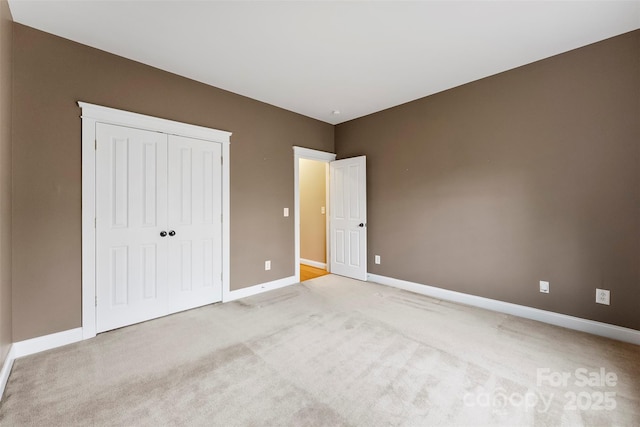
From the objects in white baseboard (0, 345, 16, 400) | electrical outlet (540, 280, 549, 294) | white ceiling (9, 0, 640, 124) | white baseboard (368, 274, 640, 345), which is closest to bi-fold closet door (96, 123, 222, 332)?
white baseboard (0, 345, 16, 400)

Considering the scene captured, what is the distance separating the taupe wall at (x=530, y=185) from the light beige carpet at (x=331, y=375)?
0.52 meters

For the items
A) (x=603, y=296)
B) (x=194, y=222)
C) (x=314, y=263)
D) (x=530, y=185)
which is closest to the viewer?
(x=603, y=296)

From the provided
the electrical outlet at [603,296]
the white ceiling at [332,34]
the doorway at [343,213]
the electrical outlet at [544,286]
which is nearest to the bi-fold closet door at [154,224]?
the white ceiling at [332,34]

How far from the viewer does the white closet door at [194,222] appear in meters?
3.02

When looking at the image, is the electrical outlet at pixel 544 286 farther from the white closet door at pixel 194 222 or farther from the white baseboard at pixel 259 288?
the white closet door at pixel 194 222

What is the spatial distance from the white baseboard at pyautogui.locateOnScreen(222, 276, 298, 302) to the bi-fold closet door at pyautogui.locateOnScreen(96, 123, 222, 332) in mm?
153

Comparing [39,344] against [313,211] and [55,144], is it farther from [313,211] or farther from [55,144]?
[313,211]

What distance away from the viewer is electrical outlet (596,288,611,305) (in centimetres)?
245

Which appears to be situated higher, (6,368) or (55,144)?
(55,144)

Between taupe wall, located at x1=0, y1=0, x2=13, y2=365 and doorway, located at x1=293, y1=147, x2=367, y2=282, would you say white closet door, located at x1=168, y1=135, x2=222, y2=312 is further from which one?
doorway, located at x1=293, y1=147, x2=367, y2=282

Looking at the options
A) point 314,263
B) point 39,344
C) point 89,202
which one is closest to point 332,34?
point 89,202

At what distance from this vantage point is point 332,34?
2.33m

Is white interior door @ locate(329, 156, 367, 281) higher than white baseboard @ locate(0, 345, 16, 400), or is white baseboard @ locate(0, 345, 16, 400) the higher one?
white interior door @ locate(329, 156, 367, 281)

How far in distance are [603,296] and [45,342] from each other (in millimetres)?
4998
